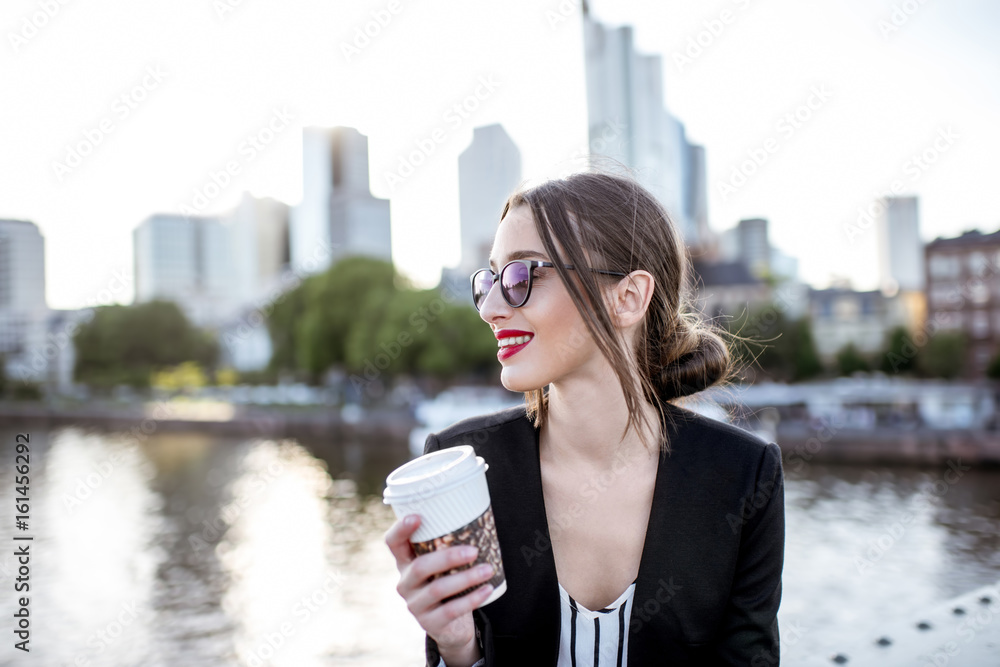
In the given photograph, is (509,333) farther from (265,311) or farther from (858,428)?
(265,311)

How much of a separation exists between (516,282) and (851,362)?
49899mm

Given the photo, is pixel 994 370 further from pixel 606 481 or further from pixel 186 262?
pixel 186 262

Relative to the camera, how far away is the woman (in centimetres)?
167

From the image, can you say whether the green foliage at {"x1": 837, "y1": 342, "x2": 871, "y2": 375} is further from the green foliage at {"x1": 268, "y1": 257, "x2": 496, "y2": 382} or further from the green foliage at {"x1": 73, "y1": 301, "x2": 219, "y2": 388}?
the green foliage at {"x1": 73, "y1": 301, "x2": 219, "y2": 388}

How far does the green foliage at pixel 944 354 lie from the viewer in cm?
3969

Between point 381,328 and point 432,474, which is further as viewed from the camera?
point 381,328

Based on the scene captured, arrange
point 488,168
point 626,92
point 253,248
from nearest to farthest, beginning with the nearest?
1. point 626,92
2. point 488,168
3. point 253,248

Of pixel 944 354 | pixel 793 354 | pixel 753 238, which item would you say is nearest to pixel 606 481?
pixel 944 354

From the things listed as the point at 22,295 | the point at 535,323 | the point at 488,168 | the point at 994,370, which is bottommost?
the point at 994,370

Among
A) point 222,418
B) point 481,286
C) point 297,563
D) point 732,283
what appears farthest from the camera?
point 732,283

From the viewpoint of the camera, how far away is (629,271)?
176 cm

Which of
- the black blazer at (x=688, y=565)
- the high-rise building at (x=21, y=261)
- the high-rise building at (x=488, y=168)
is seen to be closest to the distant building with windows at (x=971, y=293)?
the high-rise building at (x=488, y=168)

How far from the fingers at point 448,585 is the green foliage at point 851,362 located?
4953 centimetres

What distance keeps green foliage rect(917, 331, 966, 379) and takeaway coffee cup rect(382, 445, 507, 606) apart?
152 ft
